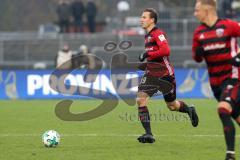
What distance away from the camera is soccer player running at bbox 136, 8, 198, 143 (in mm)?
13711

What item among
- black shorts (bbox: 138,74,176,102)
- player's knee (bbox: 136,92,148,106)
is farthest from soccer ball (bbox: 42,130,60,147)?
black shorts (bbox: 138,74,176,102)

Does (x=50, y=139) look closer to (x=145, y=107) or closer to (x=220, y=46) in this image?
(x=145, y=107)

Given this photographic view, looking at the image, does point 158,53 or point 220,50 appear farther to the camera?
point 158,53

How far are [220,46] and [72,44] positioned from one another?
907 inches

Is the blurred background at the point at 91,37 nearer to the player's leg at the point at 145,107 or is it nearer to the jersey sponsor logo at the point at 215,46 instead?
the player's leg at the point at 145,107

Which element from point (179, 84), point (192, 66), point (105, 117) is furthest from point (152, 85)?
point (192, 66)

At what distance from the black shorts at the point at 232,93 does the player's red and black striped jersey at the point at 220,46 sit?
8 cm

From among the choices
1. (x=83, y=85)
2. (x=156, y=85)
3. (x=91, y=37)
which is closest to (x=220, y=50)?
(x=156, y=85)

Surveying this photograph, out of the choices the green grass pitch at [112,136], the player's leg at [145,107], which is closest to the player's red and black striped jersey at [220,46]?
the green grass pitch at [112,136]

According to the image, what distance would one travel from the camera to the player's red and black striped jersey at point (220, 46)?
10688 millimetres

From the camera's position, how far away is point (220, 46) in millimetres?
10719

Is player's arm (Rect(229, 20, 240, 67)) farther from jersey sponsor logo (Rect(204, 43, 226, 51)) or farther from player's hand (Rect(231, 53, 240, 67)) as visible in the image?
jersey sponsor logo (Rect(204, 43, 226, 51))

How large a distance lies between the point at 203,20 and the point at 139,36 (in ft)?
75.0

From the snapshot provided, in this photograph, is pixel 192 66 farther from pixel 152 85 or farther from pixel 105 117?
pixel 152 85
